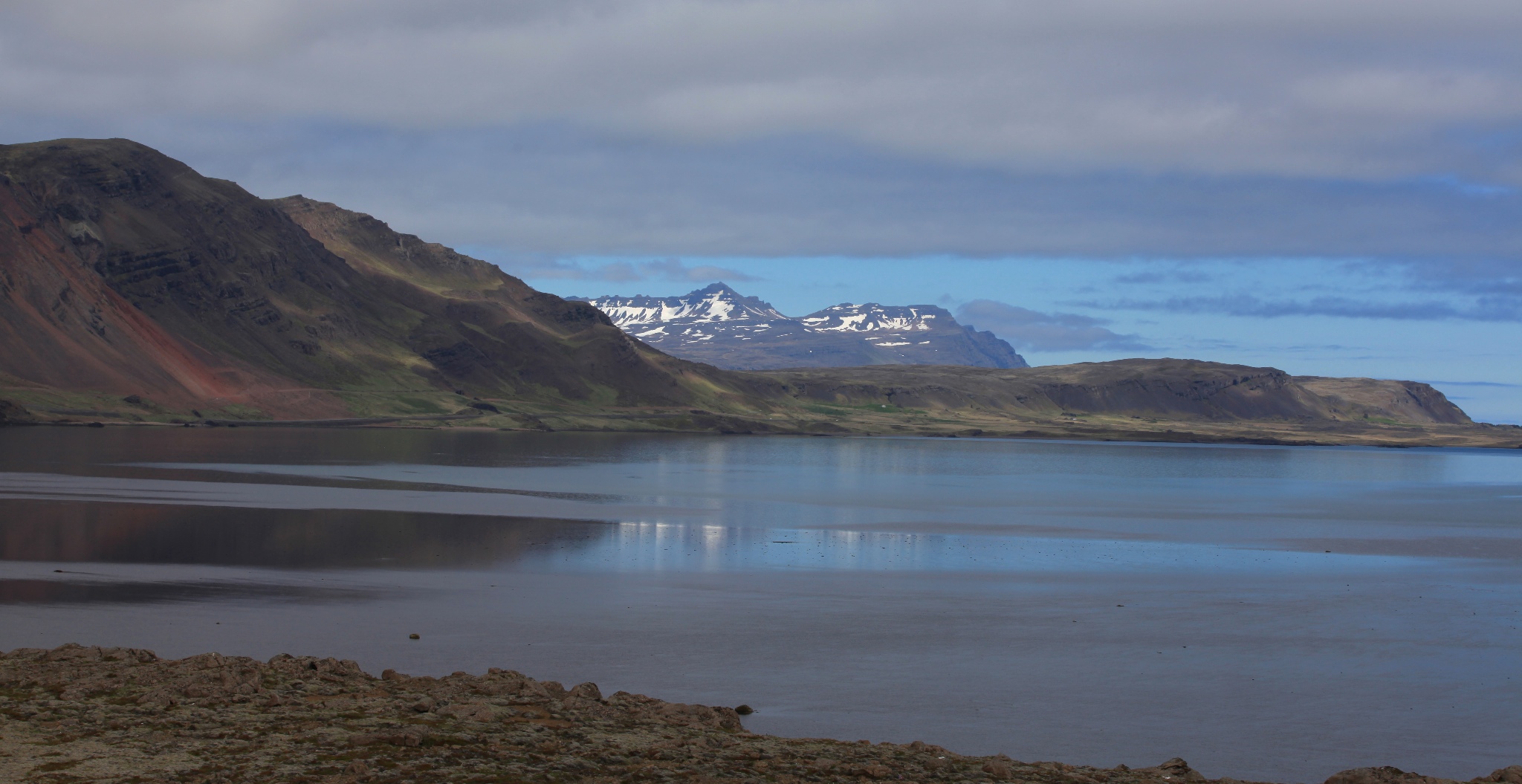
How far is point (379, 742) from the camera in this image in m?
15.1

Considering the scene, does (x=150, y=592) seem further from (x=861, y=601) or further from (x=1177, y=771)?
(x=1177, y=771)

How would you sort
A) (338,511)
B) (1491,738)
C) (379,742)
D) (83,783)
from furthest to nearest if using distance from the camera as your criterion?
(338,511) → (1491,738) → (379,742) → (83,783)

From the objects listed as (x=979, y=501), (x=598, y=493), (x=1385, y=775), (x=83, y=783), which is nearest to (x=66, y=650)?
(x=83, y=783)

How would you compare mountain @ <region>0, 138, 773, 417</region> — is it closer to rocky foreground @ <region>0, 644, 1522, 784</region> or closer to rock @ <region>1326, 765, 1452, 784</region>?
rocky foreground @ <region>0, 644, 1522, 784</region>

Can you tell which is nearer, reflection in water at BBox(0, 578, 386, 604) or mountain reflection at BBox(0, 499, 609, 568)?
reflection in water at BBox(0, 578, 386, 604)

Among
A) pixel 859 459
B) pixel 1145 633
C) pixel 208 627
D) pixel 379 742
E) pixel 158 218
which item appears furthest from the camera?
pixel 158 218

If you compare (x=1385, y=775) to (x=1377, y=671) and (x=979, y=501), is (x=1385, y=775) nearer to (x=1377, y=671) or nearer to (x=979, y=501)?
(x=1377, y=671)

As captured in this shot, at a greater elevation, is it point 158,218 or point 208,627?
point 158,218

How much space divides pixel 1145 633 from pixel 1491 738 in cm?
873

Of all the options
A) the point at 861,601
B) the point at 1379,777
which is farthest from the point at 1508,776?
the point at 861,601

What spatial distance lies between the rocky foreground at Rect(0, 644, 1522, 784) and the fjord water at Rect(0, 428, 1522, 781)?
5.84 feet

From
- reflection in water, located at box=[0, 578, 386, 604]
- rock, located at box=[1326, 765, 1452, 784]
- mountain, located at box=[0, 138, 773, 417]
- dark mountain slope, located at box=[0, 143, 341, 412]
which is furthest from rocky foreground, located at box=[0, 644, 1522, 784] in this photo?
dark mountain slope, located at box=[0, 143, 341, 412]

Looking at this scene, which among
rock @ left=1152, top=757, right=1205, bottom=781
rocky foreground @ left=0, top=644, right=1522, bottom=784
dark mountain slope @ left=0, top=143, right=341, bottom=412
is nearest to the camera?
rocky foreground @ left=0, top=644, right=1522, bottom=784

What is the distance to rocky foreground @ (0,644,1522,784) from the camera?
14.1 m
